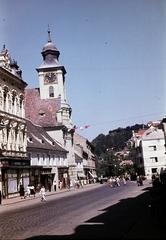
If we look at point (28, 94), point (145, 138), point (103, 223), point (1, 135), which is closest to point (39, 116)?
point (28, 94)

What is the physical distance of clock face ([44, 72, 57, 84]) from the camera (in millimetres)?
89375

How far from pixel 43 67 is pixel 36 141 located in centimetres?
3363

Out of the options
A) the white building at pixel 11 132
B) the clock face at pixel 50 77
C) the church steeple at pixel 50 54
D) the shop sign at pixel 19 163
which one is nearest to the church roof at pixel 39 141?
the shop sign at pixel 19 163

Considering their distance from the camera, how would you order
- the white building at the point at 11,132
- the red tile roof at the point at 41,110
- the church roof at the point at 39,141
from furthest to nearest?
the red tile roof at the point at 41,110, the church roof at the point at 39,141, the white building at the point at 11,132

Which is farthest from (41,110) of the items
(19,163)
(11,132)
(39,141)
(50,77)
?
(11,132)

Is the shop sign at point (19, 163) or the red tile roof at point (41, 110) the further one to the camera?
the red tile roof at point (41, 110)

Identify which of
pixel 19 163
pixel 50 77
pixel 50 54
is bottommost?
pixel 19 163

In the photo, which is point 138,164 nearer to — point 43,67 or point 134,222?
point 43,67

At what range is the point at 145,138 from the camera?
3984 inches

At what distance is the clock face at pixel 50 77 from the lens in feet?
293

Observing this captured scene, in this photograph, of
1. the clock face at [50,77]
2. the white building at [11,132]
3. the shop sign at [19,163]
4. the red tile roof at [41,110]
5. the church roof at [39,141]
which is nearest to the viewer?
the white building at [11,132]

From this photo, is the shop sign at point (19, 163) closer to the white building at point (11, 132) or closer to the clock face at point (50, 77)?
the white building at point (11, 132)

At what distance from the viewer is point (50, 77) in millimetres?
A: 89500

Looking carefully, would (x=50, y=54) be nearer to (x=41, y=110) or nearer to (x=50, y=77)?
(x=50, y=77)
